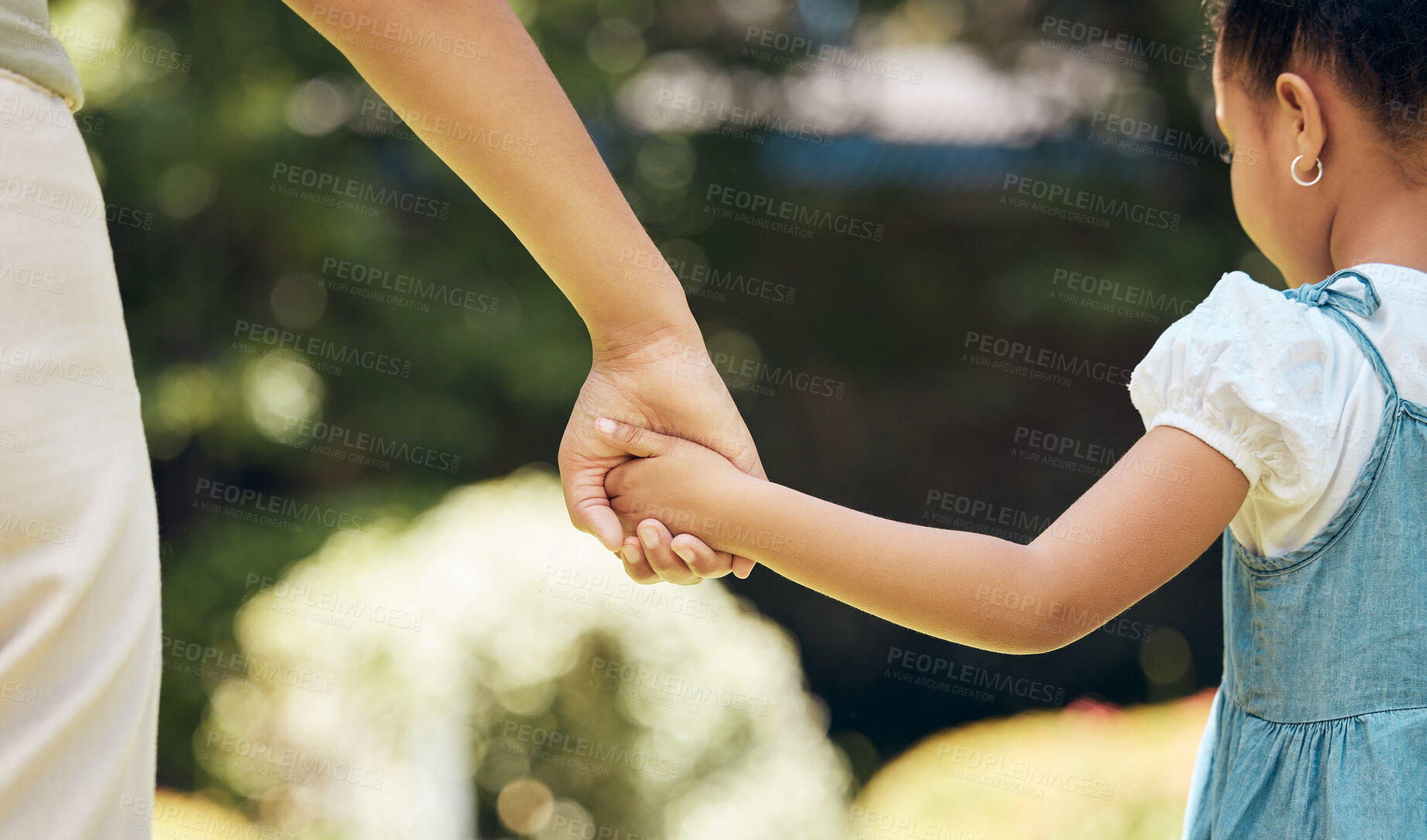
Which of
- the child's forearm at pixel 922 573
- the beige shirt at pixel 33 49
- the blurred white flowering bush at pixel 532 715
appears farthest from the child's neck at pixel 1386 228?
the blurred white flowering bush at pixel 532 715

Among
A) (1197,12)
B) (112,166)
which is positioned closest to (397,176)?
(112,166)

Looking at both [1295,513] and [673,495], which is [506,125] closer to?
[673,495]

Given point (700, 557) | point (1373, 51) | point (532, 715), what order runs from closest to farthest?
1. point (1373, 51)
2. point (700, 557)
3. point (532, 715)

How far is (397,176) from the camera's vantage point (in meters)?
4.86

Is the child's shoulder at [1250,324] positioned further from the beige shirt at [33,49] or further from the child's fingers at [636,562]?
the beige shirt at [33,49]

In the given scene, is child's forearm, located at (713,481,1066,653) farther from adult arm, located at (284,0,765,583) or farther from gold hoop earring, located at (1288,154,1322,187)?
gold hoop earring, located at (1288,154,1322,187)

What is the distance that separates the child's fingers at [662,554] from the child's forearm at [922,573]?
189 millimetres

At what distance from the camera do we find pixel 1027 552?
120cm

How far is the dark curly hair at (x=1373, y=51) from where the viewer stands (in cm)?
125

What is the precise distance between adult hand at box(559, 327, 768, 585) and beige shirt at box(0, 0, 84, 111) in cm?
74

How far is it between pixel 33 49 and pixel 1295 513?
1295 mm

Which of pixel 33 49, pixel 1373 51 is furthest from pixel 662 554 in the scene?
pixel 1373 51

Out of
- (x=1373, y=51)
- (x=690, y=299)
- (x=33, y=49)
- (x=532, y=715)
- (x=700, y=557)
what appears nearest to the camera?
(x=33, y=49)

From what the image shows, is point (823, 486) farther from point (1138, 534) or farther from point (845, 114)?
point (1138, 534)
